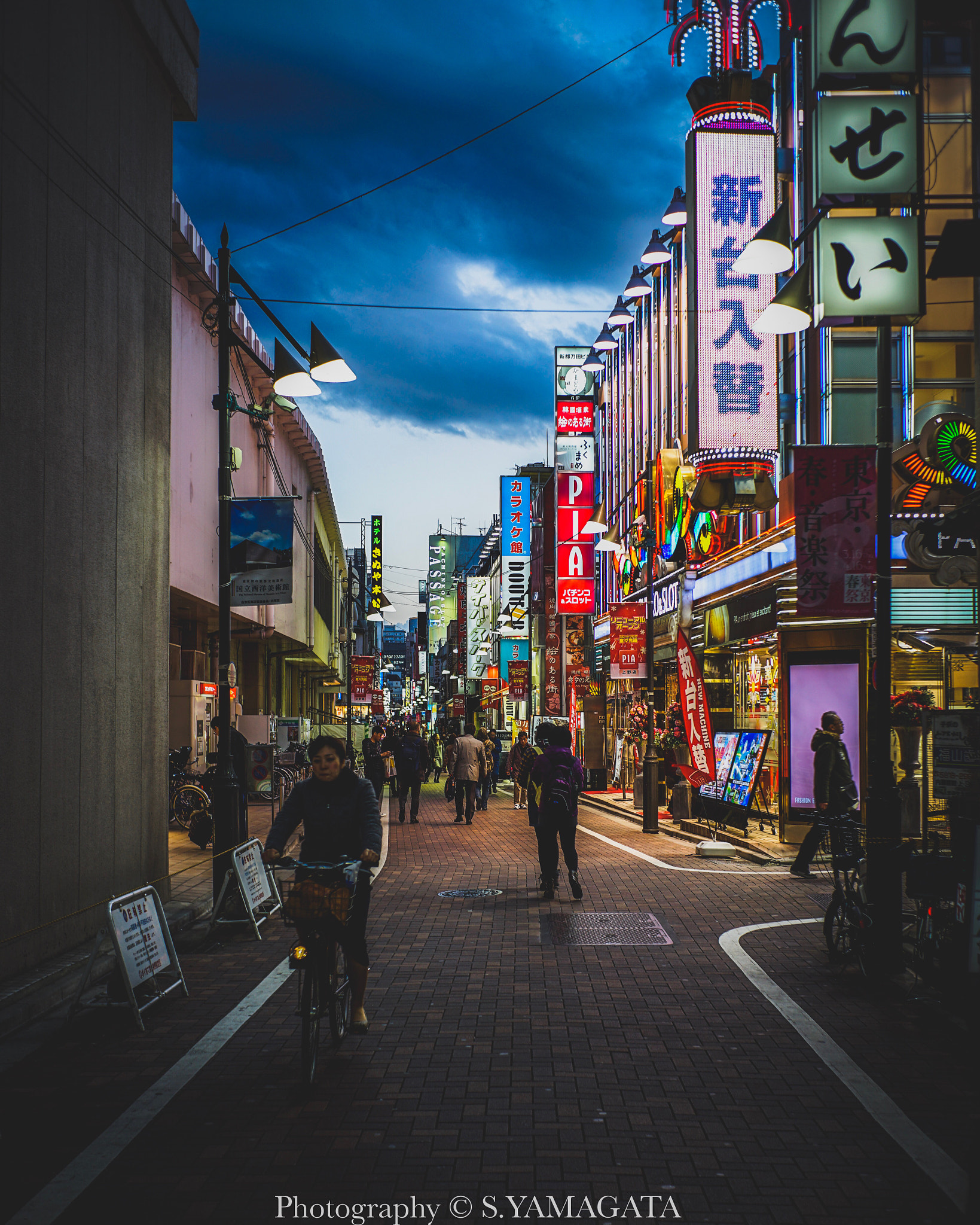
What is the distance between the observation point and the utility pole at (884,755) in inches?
335

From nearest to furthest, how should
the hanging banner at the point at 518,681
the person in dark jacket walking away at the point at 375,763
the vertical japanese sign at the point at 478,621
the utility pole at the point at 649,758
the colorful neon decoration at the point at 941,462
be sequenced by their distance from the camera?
the colorful neon decoration at the point at 941,462, the utility pole at the point at 649,758, the person in dark jacket walking away at the point at 375,763, the hanging banner at the point at 518,681, the vertical japanese sign at the point at 478,621

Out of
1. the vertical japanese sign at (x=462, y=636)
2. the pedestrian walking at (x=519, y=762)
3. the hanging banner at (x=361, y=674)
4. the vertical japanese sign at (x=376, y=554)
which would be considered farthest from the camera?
the vertical japanese sign at (x=462, y=636)

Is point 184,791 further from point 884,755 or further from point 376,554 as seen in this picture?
point 376,554

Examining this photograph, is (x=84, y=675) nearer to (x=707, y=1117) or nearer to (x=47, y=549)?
(x=47, y=549)

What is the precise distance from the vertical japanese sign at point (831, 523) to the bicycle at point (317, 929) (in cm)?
868

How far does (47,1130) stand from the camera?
17.5 feet

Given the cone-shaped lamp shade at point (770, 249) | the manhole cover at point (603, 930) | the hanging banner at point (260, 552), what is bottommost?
the manhole cover at point (603, 930)

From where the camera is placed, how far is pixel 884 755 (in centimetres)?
897

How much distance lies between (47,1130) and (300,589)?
106 ft

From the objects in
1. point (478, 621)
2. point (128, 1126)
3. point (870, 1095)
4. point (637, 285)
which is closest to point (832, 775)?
point (870, 1095)

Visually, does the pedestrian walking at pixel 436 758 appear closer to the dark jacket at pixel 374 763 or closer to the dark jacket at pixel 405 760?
the dark jacket at pixel 374 763

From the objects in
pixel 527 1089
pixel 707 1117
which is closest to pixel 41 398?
pixel 527 1089

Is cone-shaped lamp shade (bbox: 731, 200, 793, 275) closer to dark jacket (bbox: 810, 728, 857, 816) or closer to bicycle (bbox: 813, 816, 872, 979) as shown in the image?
bicycle (bbox: 813, 816, 872, 979)

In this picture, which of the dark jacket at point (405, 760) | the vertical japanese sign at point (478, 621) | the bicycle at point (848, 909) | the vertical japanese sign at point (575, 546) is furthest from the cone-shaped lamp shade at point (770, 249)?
the vertical japanese sign at point (478, 621)
